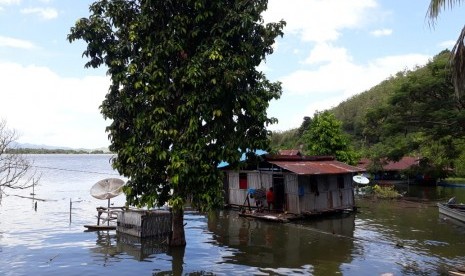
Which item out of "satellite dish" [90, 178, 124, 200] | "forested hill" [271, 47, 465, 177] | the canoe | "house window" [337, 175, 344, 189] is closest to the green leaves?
"satellite dish" [90, 178, 124, 200]

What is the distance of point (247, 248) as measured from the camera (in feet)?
56.7

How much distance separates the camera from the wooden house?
23828 mm

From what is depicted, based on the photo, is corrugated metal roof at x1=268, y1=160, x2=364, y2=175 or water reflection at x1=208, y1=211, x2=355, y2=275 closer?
water reflection at x1=208, y1=211, x2=355, y2=275

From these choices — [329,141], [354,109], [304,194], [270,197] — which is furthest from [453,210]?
[354,109]

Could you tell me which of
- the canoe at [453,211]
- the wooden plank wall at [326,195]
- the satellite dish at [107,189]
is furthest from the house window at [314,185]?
the satellite dish at [107,189]

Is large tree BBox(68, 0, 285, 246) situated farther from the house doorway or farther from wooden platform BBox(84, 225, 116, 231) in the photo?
the house doorway

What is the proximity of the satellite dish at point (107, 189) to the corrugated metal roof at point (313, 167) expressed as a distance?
29.2 ft

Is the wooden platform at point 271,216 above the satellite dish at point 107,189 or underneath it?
underneath

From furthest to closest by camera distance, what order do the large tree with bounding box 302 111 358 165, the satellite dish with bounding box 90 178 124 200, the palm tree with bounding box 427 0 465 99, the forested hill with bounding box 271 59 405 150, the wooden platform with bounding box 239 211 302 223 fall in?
the forested hill with bounding box 271 59 405 150 < the large tree with bounding box 302 111 358 165 < the wooden platform with bounding box 239 211 302 223 < the satellite dish with bounding box 90 178 124 200 < the palm tree with bounding box 427 0 465 99

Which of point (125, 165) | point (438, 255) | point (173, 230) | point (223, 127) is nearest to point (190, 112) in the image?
point (223, 127)

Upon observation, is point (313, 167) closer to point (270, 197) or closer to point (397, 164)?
point (270, 197)

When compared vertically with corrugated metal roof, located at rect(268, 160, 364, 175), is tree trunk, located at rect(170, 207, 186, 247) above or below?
below

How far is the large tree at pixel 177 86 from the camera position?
1412cm

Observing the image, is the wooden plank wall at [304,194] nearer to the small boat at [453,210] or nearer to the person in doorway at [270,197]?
the person in doorway at [270,197]
